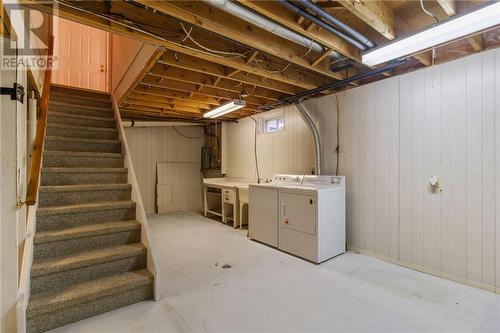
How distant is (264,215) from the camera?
395cm

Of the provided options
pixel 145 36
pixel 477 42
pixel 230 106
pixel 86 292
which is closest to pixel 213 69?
pixel 145 36

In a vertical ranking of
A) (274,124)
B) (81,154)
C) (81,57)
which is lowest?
(81,154)

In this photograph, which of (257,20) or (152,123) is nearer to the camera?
(257,20)

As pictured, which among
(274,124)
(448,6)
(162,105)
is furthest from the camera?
(274,124)

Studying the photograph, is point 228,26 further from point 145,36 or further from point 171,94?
point 171,94

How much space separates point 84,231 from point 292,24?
2745 millimetres

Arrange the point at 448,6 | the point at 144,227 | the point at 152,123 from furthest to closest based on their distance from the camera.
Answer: the point at 152,123
the point at 144,227
the point at 448,6

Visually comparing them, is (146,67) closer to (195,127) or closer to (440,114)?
(440,114)

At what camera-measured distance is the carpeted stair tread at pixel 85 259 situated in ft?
6.80

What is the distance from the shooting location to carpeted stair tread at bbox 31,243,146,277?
81.6 inches

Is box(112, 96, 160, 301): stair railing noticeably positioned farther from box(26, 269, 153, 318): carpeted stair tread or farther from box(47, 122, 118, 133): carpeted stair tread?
box(47, 122, 118, 133): carpeted stair tread

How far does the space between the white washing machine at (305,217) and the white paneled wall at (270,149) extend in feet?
1.87

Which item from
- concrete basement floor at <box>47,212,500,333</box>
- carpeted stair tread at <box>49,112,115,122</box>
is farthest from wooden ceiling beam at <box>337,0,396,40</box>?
carpeted stair tread at <box>49,112,115,122</box>

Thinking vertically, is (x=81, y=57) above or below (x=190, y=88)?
above
